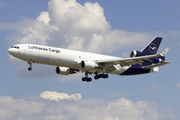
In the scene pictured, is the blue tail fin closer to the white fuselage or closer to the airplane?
the airplane

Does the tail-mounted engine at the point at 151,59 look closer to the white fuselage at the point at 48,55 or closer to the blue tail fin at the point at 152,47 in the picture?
the blue tail fin at the point at 152,47

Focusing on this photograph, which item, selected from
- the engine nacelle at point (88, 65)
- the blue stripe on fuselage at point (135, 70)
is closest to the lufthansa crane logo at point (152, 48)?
the blue stripe on fuselage at point (135, 70)

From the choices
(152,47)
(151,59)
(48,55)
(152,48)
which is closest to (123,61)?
(151,59)

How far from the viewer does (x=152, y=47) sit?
66.3m

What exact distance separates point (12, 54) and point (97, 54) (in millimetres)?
17166

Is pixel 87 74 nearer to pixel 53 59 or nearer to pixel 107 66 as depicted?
pixel 107 66

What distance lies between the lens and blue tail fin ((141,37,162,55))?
65.6 meters

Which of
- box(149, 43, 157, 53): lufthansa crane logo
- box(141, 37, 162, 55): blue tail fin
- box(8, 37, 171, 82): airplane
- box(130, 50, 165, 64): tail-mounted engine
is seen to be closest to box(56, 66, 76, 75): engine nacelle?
box(8, 37, 171, 82): airplane

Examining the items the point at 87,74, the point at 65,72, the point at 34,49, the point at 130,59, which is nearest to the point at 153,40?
the point at 130,59

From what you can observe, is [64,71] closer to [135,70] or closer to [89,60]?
[89,60]

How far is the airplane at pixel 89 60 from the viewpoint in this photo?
5406cm

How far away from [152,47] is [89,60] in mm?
16104

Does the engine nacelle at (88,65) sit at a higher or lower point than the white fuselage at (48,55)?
lower

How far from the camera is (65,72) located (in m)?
64.4
